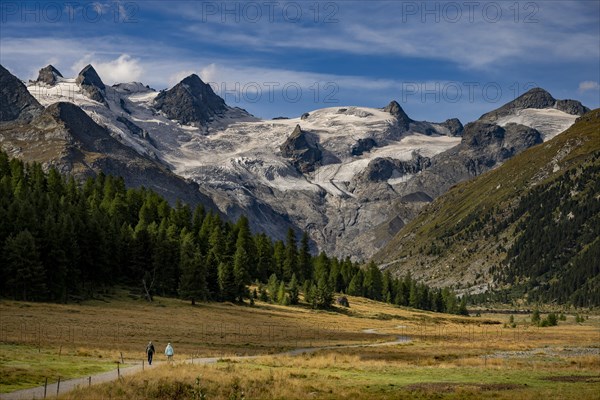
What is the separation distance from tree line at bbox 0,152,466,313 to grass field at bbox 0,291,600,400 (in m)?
6.95

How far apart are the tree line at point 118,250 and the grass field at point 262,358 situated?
22.8 ft

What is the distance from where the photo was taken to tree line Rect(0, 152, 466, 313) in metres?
115

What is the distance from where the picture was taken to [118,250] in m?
135

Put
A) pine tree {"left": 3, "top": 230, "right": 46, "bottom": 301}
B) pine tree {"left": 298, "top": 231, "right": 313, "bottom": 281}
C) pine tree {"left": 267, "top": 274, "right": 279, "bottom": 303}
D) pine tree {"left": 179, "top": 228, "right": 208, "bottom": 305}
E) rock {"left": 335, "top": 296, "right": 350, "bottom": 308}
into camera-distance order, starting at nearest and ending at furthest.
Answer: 1. pine tree {"left": 3, "top": 230, "right": 46, "bottom": 301}
2. pine tree {"left": 179, "top": 228, "right": 208, "bottom": 305}
3. pine tree {"left": 267, "top": 274, "right": 279, "bottom": 303}
4. rock {"left": 335, "top": 296, "right": 350, "bottom": 308}
5. pine tree {"left": 298, "top": 231, "right": 313, "bottom": 281}

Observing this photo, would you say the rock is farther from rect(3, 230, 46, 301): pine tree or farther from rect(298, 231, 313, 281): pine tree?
rect(3, 230, 46, 301): pine tree

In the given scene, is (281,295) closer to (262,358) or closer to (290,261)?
(290,261)

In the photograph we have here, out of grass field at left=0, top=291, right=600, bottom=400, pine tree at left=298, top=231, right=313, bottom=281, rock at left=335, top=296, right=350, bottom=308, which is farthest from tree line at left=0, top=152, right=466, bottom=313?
rock at left=335, top=296, right=350, bottom=308

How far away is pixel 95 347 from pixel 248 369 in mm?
20562

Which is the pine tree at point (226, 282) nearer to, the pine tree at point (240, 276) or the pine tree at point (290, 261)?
the pine tree at point (240, 276)

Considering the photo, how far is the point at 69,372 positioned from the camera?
47906 mm

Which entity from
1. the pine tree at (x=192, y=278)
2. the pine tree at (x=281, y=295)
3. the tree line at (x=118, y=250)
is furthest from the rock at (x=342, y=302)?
the pine tree at (x=192, y=278)

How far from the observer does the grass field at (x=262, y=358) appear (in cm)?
4534

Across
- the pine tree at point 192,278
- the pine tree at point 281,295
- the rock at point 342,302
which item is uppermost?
the pine tree at point 192,278

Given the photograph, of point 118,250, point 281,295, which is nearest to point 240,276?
point 281,295
